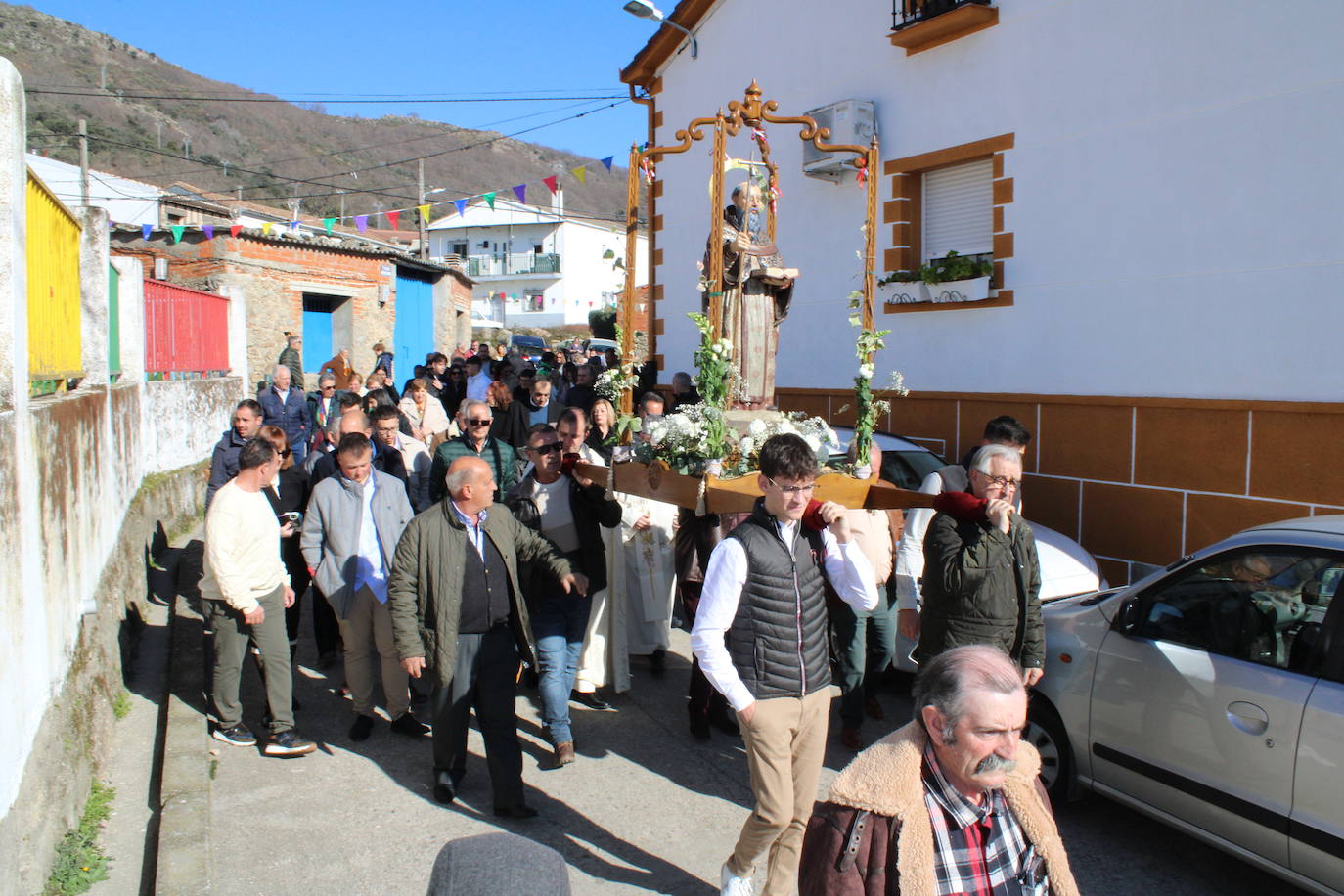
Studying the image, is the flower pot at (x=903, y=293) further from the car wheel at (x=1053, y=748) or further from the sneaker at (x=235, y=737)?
the sneaker at (x=235, y=737)

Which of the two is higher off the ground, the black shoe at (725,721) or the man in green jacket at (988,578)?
the man in green jacket at (988,578)

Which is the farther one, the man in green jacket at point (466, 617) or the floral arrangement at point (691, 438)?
the floral arrangement at point (691, 438)

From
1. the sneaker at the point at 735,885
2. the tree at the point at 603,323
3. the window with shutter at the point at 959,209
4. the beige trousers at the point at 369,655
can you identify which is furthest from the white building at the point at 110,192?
the sneaker at the point at 735,885

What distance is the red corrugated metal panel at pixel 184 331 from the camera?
35.7ft

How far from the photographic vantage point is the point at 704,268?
6.14 metres

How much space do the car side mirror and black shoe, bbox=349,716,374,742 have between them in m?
4.00

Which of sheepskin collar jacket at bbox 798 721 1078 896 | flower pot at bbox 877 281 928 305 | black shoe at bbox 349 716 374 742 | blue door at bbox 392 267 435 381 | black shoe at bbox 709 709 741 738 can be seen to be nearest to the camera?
sheepskin collar jacket at bbox 798 721 1078 896

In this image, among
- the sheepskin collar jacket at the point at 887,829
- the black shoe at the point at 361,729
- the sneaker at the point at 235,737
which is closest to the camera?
the sheepskin collar jacket at the point at 887,829

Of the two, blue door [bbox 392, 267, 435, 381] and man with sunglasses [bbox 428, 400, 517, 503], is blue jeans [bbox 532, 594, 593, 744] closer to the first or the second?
man with sunglasses [bbox 428, 400, 517, 503]

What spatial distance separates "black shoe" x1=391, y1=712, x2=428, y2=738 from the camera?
5.77 m

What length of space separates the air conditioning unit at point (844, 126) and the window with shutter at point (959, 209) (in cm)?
75

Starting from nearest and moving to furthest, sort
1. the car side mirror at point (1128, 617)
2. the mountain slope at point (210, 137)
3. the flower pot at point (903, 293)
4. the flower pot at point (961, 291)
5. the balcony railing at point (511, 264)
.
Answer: the car side mirror at point (1128, 617) < the flower pot at point (961, 291) < the flower pot at point (903, 293) < the mountain slope at point (210, 137) < the balcony railing at point (511, 264)

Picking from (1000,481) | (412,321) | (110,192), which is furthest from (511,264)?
(1000,481)

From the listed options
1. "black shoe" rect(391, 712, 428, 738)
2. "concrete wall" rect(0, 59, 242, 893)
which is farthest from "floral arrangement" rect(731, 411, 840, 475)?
"concrete wall" rect(0, 59, 242, 893)
